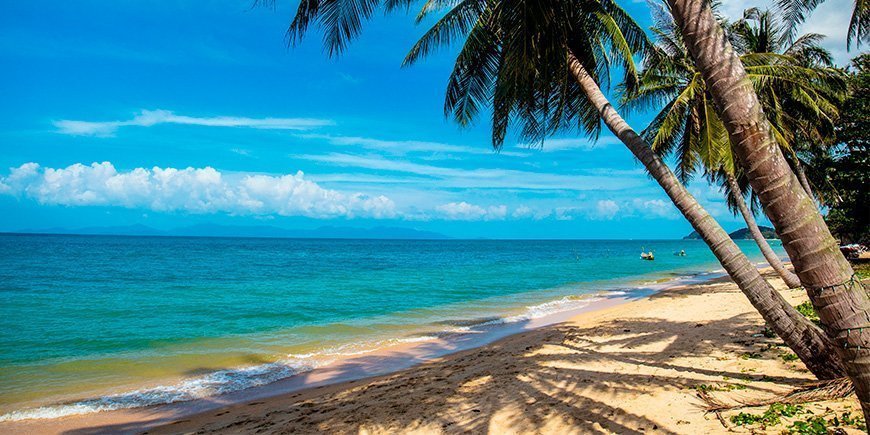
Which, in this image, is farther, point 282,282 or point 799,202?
point 282,282

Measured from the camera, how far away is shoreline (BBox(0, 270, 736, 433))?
23.3 feet

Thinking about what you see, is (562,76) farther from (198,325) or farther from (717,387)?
(198,325)

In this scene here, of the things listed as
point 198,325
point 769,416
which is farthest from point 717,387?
point 198,325

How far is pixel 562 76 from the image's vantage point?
287 inches

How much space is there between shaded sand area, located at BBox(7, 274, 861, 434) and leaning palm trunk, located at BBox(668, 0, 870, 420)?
5.28 ft

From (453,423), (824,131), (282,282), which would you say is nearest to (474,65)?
(453,423)

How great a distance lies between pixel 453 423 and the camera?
524 cm

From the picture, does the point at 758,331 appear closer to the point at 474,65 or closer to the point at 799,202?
the point at 799,202

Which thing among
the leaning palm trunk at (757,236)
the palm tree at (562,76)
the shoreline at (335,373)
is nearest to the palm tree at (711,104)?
the leaning palm trunk at (757,236)

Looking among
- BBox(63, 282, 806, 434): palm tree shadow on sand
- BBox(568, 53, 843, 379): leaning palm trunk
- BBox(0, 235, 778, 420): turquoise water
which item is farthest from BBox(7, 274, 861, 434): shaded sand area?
BBox(0, 235, 778, 420): turquoise water

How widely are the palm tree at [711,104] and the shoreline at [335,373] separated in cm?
600

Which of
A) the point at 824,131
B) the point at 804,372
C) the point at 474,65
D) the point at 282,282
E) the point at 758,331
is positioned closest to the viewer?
the point at 804,372

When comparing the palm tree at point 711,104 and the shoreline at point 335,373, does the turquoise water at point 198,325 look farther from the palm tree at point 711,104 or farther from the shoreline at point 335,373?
the palm tree at point 711,104

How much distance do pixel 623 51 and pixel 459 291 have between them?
56.4 ft
